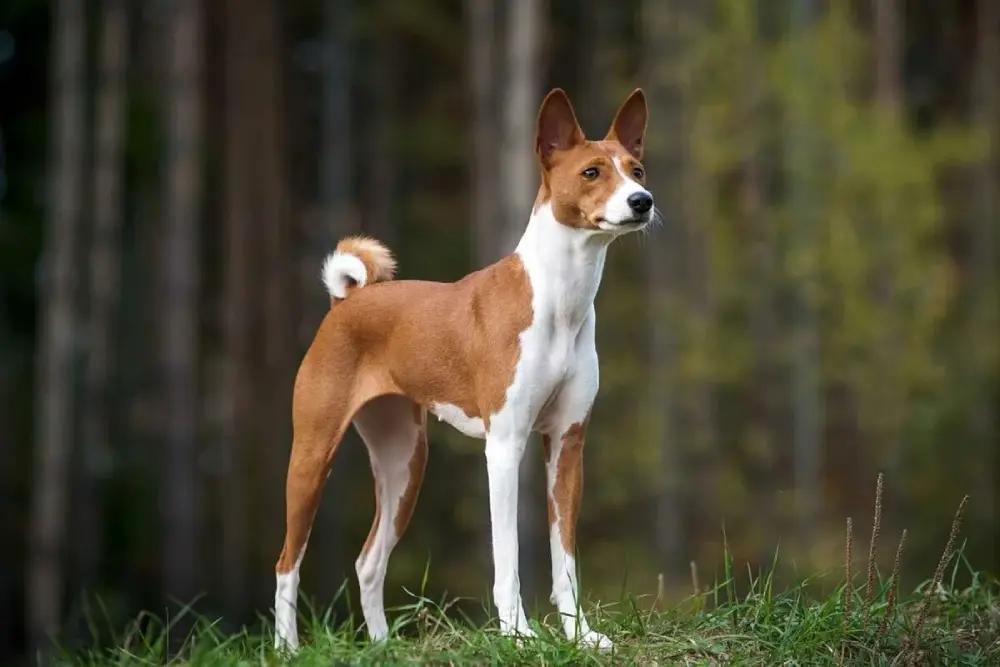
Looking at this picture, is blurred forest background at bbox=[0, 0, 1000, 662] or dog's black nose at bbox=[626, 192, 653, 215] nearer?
dog's black nose at bbox=[626, 192, 653, 215]

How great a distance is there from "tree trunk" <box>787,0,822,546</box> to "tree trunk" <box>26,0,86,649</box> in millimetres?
9507

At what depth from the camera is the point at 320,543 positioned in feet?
63.2

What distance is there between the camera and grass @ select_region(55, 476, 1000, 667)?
14.6 ft

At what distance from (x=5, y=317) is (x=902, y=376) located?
1314 cm

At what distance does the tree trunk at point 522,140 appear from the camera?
11.7m

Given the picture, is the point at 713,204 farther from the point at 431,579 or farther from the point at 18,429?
the point at 18,429

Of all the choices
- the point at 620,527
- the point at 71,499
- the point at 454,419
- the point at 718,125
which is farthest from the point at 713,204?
the point at 454,419

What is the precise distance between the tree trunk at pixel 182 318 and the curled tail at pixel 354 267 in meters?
10.6

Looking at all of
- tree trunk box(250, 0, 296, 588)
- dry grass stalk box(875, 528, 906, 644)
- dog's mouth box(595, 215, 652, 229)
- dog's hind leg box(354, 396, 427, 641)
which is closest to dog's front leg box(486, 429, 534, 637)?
dog's hind leg box(354, 396, 427, 641)

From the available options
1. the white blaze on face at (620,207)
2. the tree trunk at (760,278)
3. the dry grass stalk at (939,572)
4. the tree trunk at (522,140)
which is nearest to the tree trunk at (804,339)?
the tree trunk at (760,278)

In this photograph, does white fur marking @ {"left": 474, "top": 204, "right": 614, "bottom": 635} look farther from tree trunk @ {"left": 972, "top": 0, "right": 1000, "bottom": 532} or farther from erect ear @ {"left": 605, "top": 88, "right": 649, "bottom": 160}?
tree trunk @ {"left": 972, "top": 0, "right": 1000, "bottom": 532}

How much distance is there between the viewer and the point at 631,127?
15.7 feet

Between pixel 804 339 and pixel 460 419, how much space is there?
556 inches

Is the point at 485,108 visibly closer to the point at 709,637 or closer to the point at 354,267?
the point at 354,267
